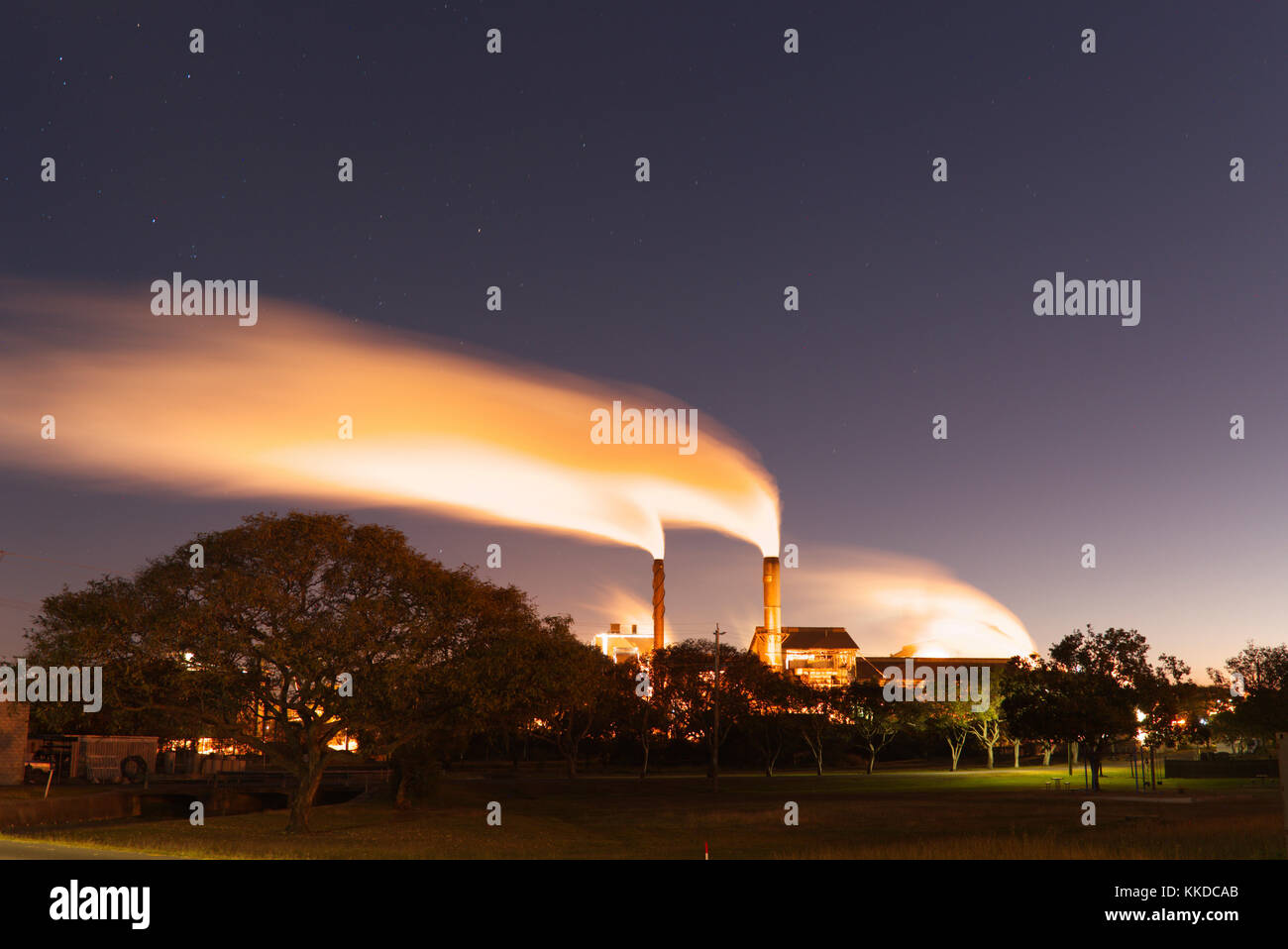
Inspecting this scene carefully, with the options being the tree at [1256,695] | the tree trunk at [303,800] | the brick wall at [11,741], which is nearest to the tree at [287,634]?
the tree trunk at [303,800]

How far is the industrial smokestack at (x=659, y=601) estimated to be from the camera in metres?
169

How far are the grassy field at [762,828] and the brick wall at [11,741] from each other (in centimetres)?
2965

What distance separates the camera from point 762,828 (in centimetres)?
4397

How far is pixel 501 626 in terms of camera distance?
44188mm

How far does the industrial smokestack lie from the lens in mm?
169075

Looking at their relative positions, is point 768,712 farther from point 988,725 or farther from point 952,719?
point 988,725

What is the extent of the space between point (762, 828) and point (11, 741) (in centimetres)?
5727
